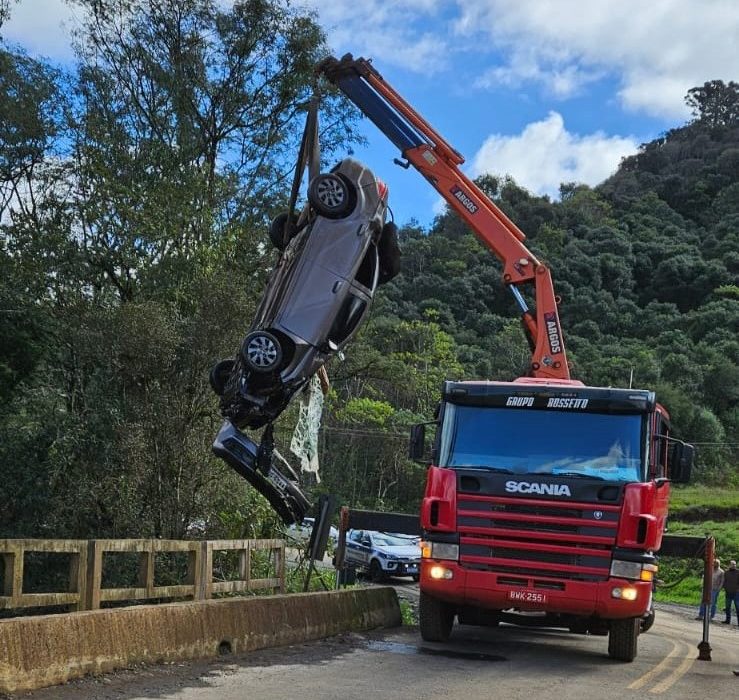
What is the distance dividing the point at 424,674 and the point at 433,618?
2.50 metres

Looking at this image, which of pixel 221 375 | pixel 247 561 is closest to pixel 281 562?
pixel 247 561

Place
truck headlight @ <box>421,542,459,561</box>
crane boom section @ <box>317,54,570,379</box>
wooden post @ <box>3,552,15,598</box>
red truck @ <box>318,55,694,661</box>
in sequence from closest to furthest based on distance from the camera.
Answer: wooden post @ <box>3,552,15,598</box>, red truck @ <box>318,55,694,661</box>, truck headlight @ <box>421,542,459,561</box>, crane boom section @ <box>317,54,570,379</box>

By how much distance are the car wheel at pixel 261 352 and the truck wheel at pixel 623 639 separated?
4555 millimetres

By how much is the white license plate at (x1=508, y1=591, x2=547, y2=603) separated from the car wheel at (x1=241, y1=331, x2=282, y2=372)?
10.9 ft

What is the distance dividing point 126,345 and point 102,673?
681 centimetres

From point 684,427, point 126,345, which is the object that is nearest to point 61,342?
point 126,345

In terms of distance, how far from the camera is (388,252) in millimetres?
11062

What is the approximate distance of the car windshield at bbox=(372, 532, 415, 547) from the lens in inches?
1121

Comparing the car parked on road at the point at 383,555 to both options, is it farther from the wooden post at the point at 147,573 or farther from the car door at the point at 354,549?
the wooden post at the point at 147,573

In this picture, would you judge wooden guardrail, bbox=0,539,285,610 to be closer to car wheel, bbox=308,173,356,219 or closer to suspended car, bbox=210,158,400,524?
suspended car, bbox=210,158,400,524

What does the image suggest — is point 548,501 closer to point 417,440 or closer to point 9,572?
point 417,440

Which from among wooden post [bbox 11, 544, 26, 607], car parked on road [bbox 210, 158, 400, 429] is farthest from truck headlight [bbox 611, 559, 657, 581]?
wooden post [bbox 11, 544, 26, 607]

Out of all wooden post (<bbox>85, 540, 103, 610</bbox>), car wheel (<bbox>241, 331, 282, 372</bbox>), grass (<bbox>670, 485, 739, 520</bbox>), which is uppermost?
car wheel (<bbox>241, 331, 282, 372</bbox>)

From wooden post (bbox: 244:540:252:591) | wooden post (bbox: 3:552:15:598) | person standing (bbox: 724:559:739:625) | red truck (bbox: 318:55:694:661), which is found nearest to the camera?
wooden post (bbox: 3:552:15:598)
